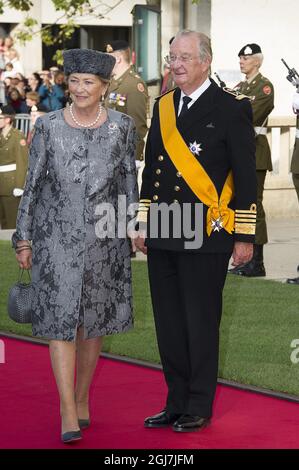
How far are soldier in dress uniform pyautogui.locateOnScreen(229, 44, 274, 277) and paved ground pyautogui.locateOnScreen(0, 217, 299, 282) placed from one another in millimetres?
196

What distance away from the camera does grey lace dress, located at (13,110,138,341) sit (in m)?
6.55

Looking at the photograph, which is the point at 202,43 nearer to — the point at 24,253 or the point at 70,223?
the point at 70,223

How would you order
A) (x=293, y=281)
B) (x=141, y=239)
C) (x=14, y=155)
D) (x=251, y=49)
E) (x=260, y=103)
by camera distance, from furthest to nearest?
(x=14, y=155)
(x=260, y=103)
(x=251, y=49)
(x=293, y=281)
(x=141, y=239)

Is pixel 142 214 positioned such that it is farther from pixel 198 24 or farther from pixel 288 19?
pixel 198 24

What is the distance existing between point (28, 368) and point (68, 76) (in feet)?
7.44

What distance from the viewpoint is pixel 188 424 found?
6.74 meters

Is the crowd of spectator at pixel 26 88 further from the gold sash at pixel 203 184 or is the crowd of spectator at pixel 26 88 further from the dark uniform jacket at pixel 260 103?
the gold sash at pixel 203 184

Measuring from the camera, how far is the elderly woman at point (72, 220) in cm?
654

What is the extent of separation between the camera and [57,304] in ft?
21.5

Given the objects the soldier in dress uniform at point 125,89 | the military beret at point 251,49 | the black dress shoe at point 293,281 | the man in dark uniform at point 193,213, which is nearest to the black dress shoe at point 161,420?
the man in dark uniform at point 193,213

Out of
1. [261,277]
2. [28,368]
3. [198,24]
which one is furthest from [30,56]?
→ [28,368]

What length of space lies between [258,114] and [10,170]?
12.8 ft

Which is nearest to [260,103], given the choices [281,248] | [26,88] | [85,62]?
[281,248]

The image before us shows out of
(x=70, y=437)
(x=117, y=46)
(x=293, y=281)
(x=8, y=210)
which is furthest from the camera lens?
(x=8, y=210)
